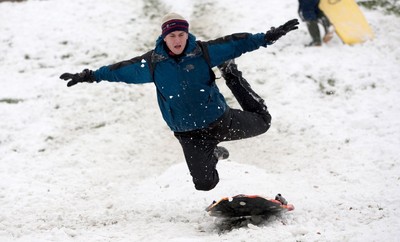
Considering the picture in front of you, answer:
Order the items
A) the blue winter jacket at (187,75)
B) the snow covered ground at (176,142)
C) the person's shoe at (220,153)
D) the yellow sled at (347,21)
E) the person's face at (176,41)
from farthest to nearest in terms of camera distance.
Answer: the yellow sled at (347,21) → the person's shoe at (220,153) → the snow covered ground at (176,142) → the blue winter jacket at (187,75) → the person's face at (176,41)

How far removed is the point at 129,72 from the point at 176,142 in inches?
137

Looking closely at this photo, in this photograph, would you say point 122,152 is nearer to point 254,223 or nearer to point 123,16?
point 254,223

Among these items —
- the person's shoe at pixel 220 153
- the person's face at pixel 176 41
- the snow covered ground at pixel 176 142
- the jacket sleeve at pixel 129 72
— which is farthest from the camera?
the person's shoe at pixel 220 153

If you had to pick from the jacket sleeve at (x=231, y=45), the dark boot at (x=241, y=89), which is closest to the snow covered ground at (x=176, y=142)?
the dark boot at (x=241, y=89)

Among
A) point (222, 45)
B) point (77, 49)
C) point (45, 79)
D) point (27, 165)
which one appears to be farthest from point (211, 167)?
point (77, 49)

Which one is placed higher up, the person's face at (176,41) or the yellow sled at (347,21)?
the person's face at (176,41)

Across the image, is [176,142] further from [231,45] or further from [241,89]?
[231,45]

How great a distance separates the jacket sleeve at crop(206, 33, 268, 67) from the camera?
519 centimetres

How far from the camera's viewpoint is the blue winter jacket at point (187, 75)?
5172 millimetres

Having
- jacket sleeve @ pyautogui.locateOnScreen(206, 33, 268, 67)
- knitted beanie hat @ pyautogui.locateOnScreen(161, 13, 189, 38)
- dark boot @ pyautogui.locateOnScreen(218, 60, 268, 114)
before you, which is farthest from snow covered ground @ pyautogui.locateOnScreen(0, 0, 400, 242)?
knitted beanie hat @ pyautogui.locateOnScreen(161, 13, 189, 38)

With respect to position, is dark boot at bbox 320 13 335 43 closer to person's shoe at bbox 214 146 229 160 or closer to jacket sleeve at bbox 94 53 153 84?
person's shoe at bbox 214 146 229 160

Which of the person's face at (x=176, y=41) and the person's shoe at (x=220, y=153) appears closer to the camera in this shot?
the person's face at (x=176, y=41)

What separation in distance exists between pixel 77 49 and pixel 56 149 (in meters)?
4.22

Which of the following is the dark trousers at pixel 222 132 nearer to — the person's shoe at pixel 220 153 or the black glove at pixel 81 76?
the person's shoe at pixel 220 153
